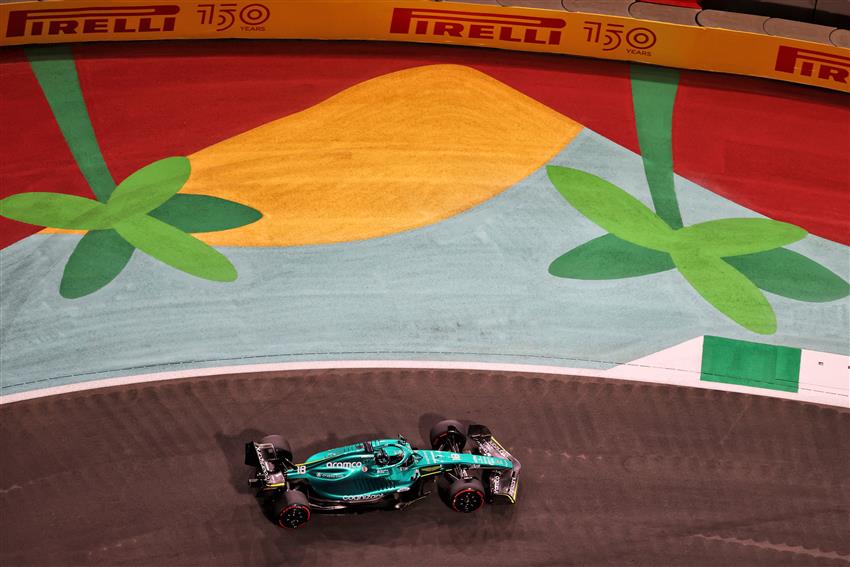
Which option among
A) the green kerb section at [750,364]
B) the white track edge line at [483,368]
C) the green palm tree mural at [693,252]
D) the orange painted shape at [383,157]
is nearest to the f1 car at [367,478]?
the white track edge line at [483,368]

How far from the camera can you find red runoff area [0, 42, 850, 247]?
→ 14.9 m

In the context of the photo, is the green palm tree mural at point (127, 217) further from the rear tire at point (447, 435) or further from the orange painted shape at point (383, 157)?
the rear tire at point (447, 435)

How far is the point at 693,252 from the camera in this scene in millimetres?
14203

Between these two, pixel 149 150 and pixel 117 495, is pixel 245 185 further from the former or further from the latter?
pixel 117 495

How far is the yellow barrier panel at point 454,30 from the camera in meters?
16.0

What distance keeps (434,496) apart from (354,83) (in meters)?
6.93

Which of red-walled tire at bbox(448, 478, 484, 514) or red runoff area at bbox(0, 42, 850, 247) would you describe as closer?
red-walled tire at bbox(448, 478, 484, 514)

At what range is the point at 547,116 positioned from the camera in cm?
1580

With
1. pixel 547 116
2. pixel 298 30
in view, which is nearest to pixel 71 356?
pixel 298 30

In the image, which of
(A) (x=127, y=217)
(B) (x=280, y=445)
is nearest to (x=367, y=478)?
(B) (x=280, y=445)

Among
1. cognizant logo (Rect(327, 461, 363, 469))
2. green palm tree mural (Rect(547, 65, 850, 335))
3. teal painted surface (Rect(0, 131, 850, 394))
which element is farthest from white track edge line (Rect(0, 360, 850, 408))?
cognizant logo (Rect(327, 461, 363, 469))

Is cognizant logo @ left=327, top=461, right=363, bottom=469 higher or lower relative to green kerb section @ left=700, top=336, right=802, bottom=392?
lower

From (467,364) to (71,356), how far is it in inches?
181

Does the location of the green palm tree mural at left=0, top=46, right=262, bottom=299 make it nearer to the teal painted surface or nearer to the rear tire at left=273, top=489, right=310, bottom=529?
the teal painted surface
